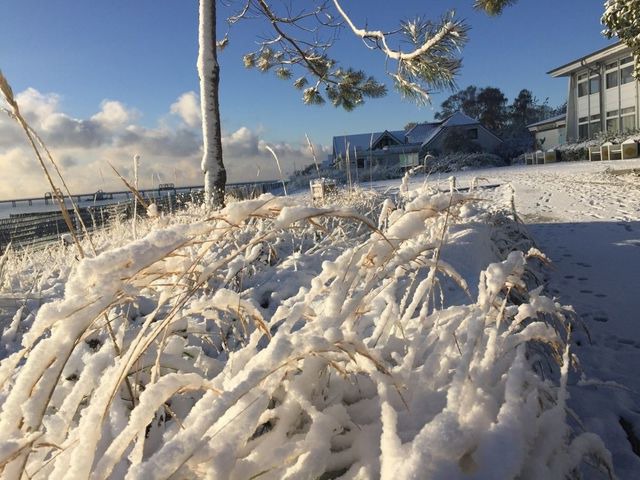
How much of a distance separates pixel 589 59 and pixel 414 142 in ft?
42.7

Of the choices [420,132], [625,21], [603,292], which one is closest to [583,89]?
[420,132]

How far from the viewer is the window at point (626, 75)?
24.6 m

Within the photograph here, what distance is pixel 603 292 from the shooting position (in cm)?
329

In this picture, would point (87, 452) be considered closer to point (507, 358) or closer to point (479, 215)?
point (507, 358)

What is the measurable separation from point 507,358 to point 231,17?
33.5 feet

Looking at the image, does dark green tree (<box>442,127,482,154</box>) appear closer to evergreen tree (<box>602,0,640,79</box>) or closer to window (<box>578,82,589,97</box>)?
window (<box>578,82,589,97</box>)

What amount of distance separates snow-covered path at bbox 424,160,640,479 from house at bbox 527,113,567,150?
2466 cm

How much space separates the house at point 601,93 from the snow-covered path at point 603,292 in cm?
2040

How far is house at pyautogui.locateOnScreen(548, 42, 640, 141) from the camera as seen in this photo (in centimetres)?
2431

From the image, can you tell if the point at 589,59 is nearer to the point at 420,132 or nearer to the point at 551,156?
the point at 551,156

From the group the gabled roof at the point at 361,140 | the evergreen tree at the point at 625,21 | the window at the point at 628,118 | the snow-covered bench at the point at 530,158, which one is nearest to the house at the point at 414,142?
the gabled roof at the point at 361,140

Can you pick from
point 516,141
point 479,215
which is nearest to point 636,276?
point 479,215

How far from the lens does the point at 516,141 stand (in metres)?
33.9

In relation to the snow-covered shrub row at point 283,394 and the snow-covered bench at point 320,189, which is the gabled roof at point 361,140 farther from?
the snow-covered shrub row at point 283,394
